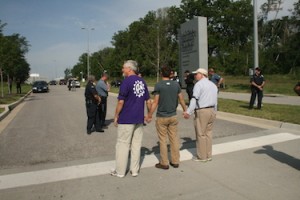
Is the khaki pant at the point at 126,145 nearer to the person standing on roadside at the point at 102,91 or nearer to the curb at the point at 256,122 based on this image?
the person standing on roadside at the point at 102,91

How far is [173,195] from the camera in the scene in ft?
16.6

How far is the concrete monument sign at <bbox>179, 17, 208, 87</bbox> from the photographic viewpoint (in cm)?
1811

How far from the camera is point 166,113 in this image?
6398mm

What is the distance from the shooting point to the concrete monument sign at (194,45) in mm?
18109

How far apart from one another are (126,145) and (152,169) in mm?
805

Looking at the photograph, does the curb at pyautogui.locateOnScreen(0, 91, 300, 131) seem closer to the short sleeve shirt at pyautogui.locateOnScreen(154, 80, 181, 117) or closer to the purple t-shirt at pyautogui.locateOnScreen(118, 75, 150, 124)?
the short sleeve shirt at pyautogui.locateOnScreen(154, 80, 181, 117)

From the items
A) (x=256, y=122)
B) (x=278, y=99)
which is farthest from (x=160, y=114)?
(x=278, y=99)

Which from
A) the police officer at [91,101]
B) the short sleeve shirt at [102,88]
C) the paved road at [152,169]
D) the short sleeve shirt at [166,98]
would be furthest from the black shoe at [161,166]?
the short sleeve shirt at [102,88]

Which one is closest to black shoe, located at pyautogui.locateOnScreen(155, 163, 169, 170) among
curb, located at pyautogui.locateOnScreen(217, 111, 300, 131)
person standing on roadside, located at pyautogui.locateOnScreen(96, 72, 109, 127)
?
person standing on roadside, located at pyautogui.locateOnScreen(96, 72, 109, 127)

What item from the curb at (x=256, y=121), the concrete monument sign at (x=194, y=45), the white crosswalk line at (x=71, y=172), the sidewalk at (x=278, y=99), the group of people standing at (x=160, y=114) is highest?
the concrete monument sign at (x=194, y=45)

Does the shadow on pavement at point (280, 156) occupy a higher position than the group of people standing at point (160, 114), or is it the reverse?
the group of people standing at point (160, 114)

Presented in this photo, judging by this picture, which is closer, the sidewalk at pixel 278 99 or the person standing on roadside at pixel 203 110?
the person standing on roadside at pixel 203 110

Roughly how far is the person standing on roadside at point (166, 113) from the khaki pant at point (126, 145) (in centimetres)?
42

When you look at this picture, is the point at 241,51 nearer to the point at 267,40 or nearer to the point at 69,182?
the point at 267,40
